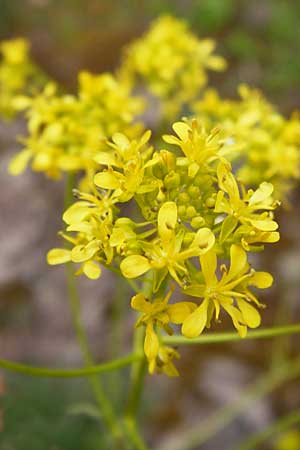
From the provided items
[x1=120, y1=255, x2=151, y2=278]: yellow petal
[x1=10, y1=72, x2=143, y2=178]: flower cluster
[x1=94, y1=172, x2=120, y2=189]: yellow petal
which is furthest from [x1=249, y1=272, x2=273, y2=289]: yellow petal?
[x1=10, y1=72, x2=143, y2=178]: flower cluster

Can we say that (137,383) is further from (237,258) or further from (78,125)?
(78,125)

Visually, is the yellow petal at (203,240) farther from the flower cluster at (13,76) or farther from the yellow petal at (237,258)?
the flower cluster at (13,76)

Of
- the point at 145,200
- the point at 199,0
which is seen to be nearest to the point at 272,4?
the point at 199,0

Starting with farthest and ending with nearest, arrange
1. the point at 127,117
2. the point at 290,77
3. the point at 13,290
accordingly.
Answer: the point at 290,77 < the point at 13,290 < the point at 127,117

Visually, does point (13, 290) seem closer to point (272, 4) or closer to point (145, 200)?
point (145, 200)

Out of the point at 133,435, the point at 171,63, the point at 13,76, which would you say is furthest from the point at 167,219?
the point at 13,76

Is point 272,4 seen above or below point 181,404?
above

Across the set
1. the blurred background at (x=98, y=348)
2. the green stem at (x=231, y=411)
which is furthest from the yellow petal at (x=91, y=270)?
the green stem at (x=231, y=411)
